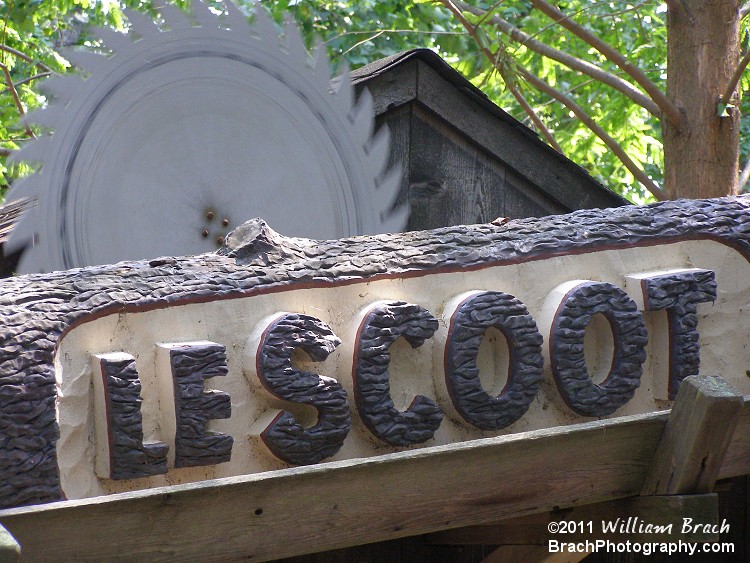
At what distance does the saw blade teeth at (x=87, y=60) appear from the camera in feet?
8.62

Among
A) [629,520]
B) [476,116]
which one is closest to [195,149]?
[476,116]

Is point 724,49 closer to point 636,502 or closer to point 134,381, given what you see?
point 636,502

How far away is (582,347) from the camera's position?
93.0 inches

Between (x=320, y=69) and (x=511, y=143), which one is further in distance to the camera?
(x=511, y=143)

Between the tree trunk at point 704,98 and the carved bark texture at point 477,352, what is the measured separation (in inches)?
77.2

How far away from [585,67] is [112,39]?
238 cm

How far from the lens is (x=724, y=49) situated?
13.1ft

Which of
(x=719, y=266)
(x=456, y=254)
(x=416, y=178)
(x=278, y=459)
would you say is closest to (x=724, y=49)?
(x=416, y=178)

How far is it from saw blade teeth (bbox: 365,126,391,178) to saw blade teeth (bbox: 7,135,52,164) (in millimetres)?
951

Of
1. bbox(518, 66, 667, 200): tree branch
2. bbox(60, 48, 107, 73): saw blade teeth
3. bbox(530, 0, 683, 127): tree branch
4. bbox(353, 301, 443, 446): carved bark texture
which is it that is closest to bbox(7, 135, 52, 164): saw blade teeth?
bbox(60, 48, 107, 73): saw blade teeth

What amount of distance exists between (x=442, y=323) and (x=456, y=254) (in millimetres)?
174

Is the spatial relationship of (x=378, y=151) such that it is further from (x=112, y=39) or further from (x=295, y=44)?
(x=112, y=39)

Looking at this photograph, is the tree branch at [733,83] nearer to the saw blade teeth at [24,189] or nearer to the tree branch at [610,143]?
the tree branch at [610,143]

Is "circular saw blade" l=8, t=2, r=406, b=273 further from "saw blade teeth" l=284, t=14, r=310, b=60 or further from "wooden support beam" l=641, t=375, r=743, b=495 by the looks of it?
"wooden support beam" l=641, t=375, r=743, b=495
